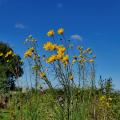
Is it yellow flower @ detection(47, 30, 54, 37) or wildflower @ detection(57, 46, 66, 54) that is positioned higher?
yellow flower @ detection(47, 30, 54, 37)

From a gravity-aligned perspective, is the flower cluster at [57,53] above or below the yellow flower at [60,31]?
below

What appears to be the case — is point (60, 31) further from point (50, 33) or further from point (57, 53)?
point (57, 53)

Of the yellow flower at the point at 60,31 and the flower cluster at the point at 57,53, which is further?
the yellow flower at the point at 60,31

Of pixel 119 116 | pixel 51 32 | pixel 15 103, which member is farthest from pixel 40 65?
pixel 119 116

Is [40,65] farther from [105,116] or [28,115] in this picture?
[105,116]

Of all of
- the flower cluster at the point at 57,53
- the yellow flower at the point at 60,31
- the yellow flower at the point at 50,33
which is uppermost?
the yellow flower at the point at 60,31

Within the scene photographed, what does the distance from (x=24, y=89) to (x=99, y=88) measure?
1515 mm

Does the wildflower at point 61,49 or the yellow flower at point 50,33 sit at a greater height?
the yellow flower at point 50,33

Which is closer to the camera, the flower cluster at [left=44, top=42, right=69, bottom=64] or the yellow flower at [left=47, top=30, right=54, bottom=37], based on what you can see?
the flower cluster at [left=44, top=42, right=69, bottom=64]

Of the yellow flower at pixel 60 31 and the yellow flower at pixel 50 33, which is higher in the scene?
the yellow flower at pixel 60 31

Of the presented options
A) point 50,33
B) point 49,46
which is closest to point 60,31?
point 50,33

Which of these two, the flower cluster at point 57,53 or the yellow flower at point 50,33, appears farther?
the yellow flower at point 50,33

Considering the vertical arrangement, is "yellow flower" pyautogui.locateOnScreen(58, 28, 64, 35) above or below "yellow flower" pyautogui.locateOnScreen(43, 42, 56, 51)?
above

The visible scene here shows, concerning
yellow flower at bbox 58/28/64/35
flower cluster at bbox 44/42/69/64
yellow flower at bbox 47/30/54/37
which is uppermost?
yellow flower at bbox 58/28/64/35
